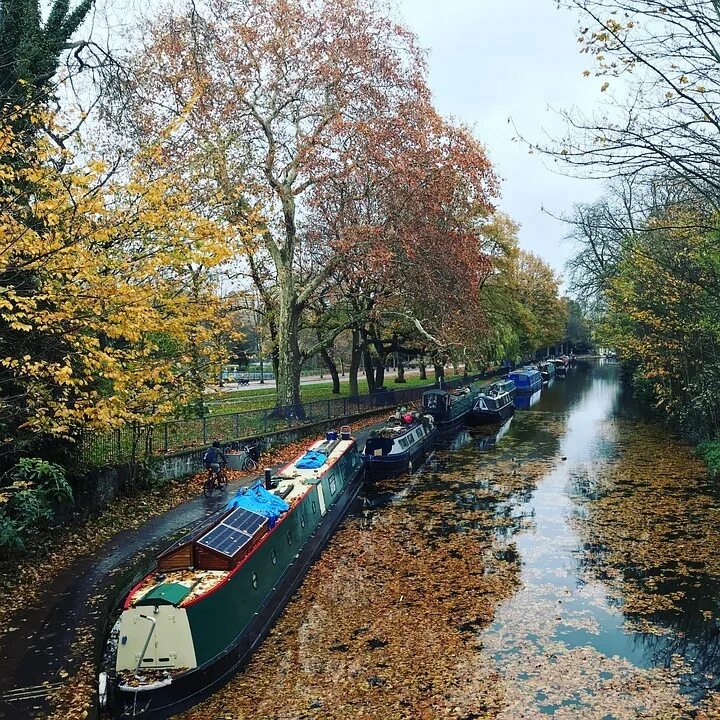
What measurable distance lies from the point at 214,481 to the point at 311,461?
327 cm

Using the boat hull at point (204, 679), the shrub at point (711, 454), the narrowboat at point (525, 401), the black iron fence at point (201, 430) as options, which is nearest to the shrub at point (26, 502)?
the black iron fence at point (201, 430)

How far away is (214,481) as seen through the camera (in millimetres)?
18234

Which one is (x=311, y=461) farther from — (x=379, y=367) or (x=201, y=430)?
(x=379, y=367)

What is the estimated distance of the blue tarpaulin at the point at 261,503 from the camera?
11.9m

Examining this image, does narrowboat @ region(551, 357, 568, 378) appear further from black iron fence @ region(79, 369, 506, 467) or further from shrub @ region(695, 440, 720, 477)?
shrub @ region(695, 440, 720, 477)

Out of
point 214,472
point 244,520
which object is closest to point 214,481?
point 214,472

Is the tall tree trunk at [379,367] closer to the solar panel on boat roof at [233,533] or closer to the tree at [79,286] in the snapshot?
the tree at [79,286]

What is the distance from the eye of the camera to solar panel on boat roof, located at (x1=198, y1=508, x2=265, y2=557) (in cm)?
980

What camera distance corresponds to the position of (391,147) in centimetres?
2511

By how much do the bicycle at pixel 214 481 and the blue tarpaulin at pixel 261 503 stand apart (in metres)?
5.47

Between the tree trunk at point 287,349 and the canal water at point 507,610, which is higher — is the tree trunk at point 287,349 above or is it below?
above

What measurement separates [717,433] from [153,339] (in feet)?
68.6

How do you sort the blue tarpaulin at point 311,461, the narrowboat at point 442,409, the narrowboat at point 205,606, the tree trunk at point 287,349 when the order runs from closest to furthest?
the narrowboat at point 205,606 → the blue tarpaulin at point 311,461 → the tree trunk at point 287,349 → the narrowboat at point 442,409

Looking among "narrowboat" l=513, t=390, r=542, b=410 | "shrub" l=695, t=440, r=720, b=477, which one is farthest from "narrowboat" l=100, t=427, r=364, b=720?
"narrowboat" l=513, t=390, r=542, b=410
